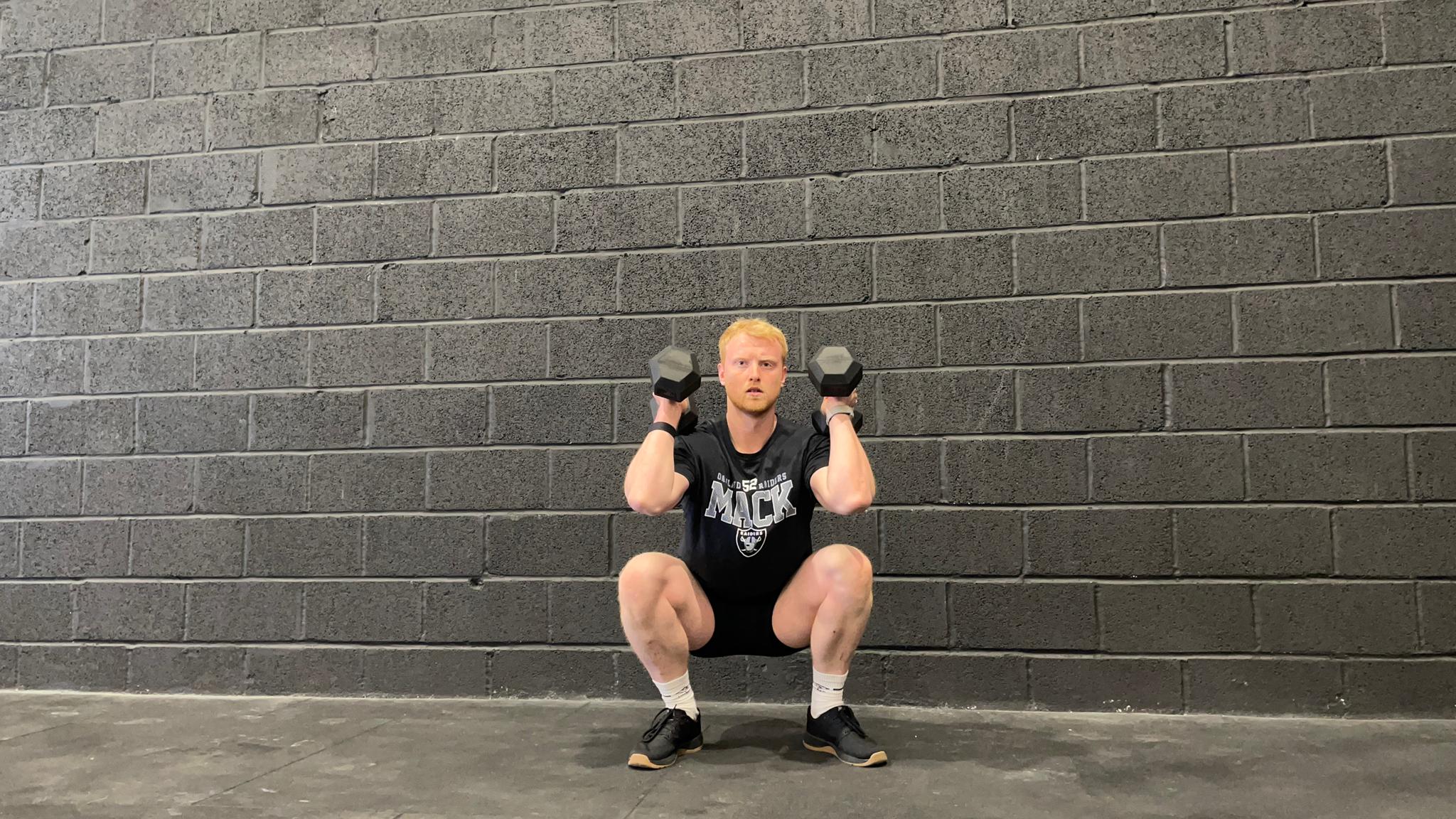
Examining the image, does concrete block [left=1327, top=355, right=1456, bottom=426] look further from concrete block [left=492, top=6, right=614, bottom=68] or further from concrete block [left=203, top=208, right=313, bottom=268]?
concrete block [left=203, top=208, right=313, bottom=268]

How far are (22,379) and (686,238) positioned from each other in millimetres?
2508

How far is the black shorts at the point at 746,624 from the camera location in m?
2.33

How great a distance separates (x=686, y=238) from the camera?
3088 millimetres

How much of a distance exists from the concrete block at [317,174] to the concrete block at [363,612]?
138 centimetres

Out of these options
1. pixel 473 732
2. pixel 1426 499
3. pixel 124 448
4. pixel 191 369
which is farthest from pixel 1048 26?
pixel 124 448

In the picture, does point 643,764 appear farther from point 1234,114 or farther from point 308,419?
point 1234,114

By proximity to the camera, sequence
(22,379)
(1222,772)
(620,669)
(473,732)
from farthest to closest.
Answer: (22,379) → (620,669) → (473,732) → (1222,772)

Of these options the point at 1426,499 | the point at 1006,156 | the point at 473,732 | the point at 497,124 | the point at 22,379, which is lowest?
the point at 473,732

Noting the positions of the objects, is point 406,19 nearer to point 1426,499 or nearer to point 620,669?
point 620,669

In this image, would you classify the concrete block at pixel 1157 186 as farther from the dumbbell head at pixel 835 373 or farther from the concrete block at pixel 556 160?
the concrete block at pixel 556 160

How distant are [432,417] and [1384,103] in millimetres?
3202

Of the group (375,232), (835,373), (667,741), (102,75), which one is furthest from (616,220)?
(102,75)

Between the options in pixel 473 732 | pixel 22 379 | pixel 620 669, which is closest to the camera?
pixel 473 732

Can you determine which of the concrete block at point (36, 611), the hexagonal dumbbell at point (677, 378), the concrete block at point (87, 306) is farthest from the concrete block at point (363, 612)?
the hexagonal dumbbell at point (677, 378)
